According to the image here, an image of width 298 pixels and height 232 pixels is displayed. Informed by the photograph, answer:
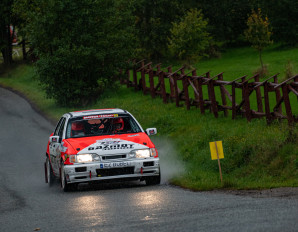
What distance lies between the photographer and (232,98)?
793 inches

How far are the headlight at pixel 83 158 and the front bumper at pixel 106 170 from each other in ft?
0.32

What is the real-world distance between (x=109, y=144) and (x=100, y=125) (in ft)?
4.76

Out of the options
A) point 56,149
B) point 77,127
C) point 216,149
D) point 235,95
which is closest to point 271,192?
point 216,149

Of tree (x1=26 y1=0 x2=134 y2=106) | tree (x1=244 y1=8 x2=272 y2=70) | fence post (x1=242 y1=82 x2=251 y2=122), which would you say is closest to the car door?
fence post (x1=242 y1=82 x2=251 y2=122)

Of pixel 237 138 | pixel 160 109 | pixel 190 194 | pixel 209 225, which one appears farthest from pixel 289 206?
pixel 160 109

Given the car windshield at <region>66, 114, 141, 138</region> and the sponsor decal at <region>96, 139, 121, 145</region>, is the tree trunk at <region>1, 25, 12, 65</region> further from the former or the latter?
the sponsor decal at <region>96, 139, 121, 145</region>

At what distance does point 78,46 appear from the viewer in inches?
1249

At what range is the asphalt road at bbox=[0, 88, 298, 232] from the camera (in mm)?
8070

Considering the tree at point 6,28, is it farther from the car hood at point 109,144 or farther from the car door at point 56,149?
the car hood at point 109,144

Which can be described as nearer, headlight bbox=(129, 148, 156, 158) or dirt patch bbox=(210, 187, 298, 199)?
dirt patch bbox=(210, 187, 298, 199)

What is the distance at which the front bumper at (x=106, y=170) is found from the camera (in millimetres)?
12312

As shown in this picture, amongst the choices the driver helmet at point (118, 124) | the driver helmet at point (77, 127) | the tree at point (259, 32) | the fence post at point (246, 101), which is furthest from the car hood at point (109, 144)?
the tree at point (259, 32)

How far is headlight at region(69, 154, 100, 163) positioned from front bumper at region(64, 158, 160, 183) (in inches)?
3.8

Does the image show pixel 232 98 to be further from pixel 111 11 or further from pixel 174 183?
pixel 111 11
